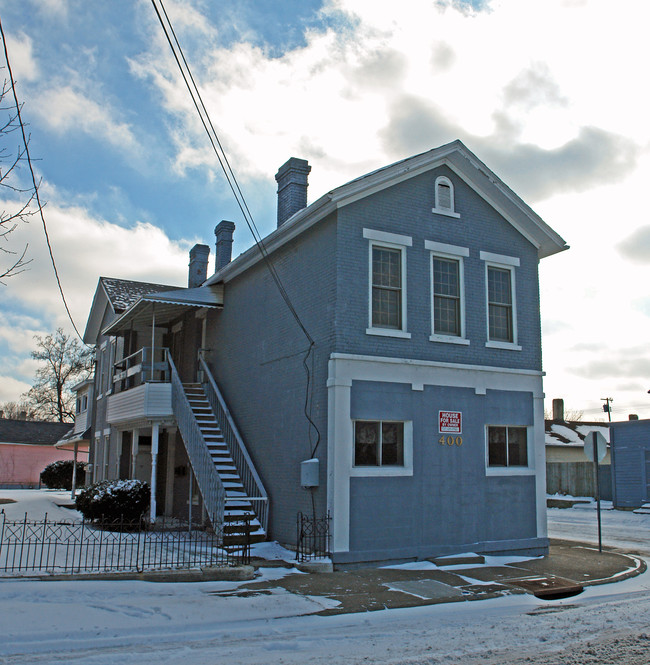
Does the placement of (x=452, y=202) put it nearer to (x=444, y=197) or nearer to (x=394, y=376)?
(x=444, y=197)

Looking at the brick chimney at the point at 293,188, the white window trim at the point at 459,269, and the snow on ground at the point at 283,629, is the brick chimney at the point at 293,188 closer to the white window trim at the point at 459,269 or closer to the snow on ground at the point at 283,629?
the white window trim at the point at 459,269

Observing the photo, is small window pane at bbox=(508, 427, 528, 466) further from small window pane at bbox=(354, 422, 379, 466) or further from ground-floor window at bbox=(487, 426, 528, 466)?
small window pane at bbox=(354, 422, 379, 466)

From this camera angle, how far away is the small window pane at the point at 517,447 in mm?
14930

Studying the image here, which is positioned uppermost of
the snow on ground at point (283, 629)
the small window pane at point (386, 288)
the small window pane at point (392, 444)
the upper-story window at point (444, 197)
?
the upper-story window at point (444, 197)

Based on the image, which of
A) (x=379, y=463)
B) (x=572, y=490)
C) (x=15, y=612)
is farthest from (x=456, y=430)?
(x=572, y=490)

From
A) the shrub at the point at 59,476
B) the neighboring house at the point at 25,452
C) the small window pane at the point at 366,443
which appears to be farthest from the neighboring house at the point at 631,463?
the neighboring house at the point at 25,452

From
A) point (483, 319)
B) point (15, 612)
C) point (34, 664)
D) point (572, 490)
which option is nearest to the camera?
point (34, 664)

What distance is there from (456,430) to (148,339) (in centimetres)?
1367

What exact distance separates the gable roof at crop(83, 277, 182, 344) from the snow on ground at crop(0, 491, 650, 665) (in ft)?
49.3

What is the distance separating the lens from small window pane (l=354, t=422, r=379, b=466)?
12.9 meters

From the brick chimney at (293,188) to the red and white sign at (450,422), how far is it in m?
6.83

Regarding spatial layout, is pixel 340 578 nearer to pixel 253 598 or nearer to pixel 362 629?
pixel 253 598

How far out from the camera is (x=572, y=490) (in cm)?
3262

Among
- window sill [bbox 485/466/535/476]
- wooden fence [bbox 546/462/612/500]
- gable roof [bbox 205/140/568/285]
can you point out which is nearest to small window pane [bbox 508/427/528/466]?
window sill [bbox 485/466/535/476]
